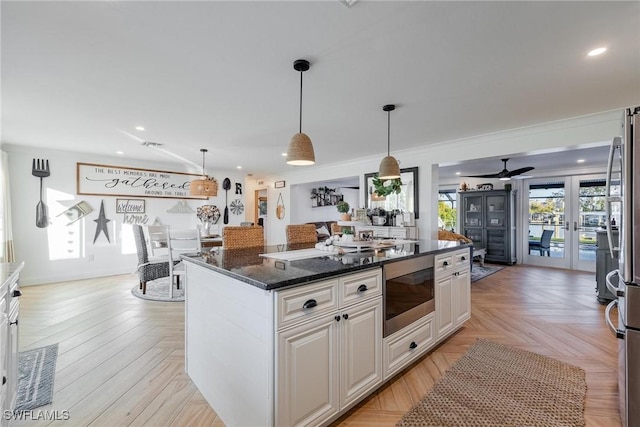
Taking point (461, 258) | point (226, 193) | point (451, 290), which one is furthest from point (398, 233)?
point (226, 193)

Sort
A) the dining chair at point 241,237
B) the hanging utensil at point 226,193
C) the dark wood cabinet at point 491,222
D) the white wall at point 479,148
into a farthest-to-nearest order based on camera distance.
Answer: the hanging utensil at point 226,193
the dark wood cabinet at point 491,222
the white wall at point 479,148
the dining chair at point 241,237

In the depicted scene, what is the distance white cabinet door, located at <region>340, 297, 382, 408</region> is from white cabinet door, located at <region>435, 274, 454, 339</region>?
2.92 feet

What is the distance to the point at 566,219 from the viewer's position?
249 inches

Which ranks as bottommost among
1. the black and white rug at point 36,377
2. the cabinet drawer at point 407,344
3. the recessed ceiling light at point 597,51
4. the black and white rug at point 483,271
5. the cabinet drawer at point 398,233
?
the black and white rug at point 483,271

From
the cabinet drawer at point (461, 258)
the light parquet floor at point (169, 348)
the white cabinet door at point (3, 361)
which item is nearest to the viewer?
the white cabinet door at point (3, 361)

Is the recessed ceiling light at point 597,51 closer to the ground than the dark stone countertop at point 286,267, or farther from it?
farther from it

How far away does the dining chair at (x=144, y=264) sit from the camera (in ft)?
13.5

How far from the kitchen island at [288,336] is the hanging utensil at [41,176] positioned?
4809 mm

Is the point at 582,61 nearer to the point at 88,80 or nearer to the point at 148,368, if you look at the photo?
the point at 88,80

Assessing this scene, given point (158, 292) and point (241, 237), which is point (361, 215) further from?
point (158, 292)

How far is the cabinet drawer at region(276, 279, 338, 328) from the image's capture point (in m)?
1.32

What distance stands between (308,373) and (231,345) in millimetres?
465

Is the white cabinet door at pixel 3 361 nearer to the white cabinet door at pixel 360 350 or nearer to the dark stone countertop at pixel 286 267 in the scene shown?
the dark stone countertop at pixel 286 267

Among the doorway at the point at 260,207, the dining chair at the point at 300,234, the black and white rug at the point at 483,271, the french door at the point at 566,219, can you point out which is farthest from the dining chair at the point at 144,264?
the french door at the point at 566,219
